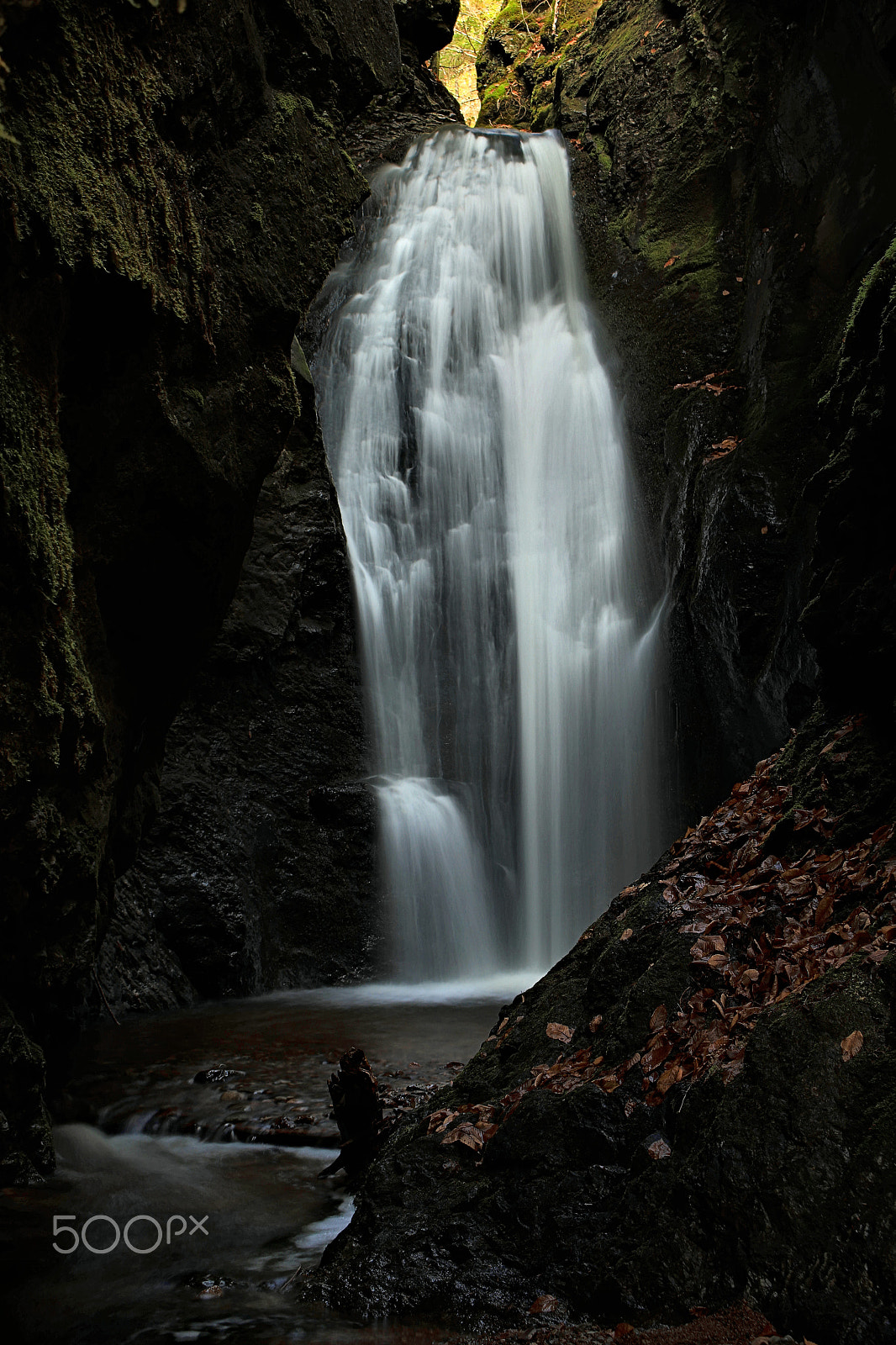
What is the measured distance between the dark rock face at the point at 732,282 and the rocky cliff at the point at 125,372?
5.26 m

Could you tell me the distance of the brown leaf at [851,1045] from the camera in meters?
2.44

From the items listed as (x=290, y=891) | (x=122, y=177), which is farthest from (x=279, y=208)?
(x=290, y=891)

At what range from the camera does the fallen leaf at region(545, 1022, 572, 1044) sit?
3777 mm

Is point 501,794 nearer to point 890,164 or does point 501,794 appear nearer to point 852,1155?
point 890,164

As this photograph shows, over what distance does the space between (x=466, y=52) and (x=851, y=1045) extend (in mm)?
29973

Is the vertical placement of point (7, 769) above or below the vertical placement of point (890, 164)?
below

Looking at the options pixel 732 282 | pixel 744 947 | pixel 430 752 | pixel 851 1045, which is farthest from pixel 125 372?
pixel 732 282

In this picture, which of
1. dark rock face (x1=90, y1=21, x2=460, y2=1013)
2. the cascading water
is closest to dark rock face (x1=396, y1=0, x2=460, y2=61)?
the cascading water

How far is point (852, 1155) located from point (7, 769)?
295cm

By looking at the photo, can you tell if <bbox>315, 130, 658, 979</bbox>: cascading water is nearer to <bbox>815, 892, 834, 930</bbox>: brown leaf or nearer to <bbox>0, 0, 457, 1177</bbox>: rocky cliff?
<bbox>0, 0, 457, 1177</bbox>: rocky cliff

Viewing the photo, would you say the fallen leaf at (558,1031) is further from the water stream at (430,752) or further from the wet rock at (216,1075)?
the wet rock at (216,1075)

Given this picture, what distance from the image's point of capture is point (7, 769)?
10.3ft

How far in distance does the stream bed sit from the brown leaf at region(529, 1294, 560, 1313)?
0.29m

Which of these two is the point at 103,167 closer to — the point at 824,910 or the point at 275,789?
the point at 824,910
